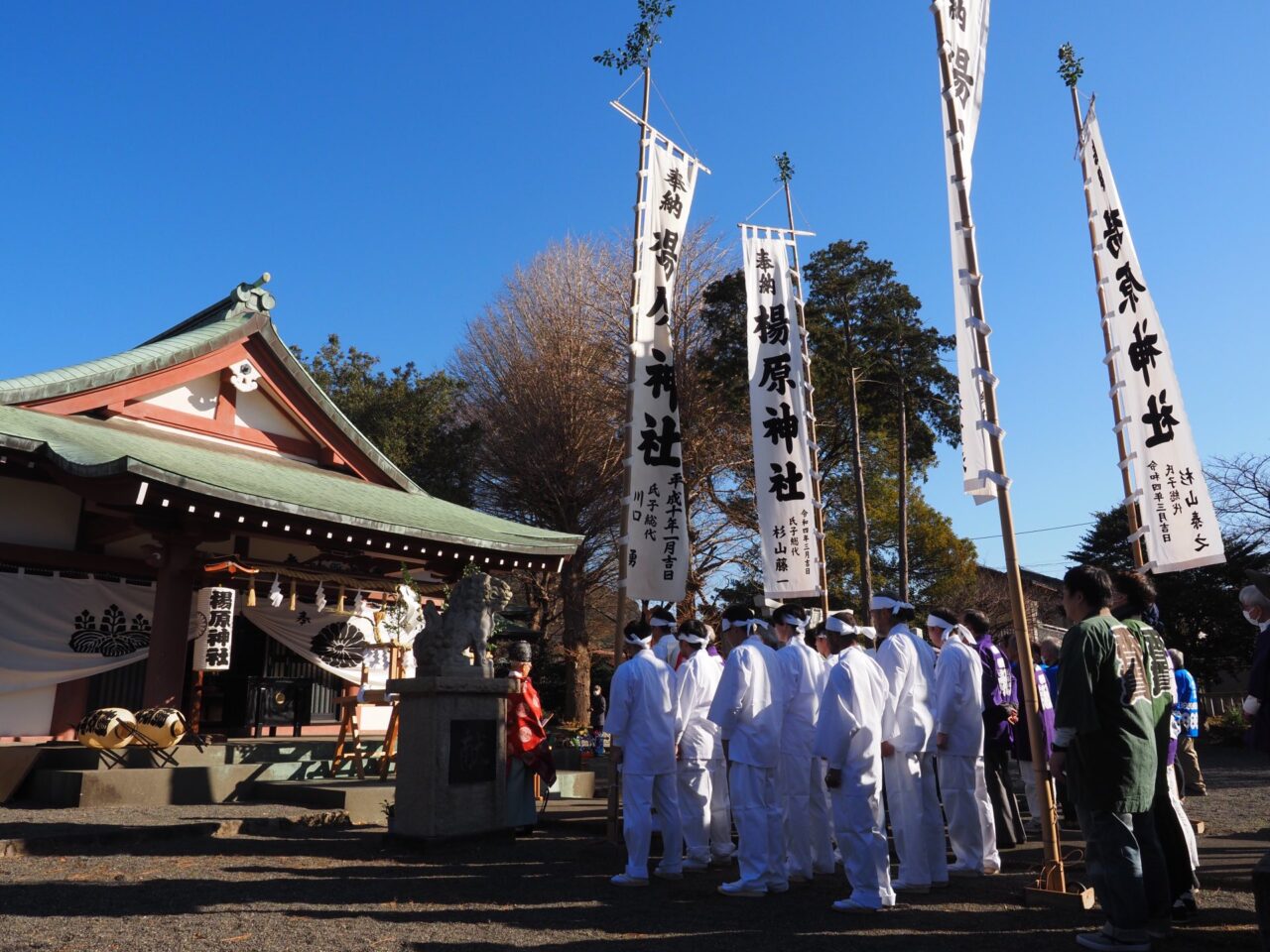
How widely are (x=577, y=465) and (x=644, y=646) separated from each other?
20968 mm

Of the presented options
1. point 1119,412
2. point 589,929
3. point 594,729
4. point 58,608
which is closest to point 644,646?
point 589,929

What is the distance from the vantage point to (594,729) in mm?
22859

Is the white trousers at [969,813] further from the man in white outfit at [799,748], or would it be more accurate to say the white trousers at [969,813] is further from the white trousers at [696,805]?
the white trousers at [696,805]

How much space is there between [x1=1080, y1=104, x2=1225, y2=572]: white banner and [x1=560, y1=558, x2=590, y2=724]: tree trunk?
18705 millimetres

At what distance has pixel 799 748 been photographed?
660 cm

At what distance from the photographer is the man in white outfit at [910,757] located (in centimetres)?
609

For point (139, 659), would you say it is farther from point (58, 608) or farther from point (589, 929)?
point (589, 929)

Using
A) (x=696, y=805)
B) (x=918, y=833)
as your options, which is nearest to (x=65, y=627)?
(x=696, y=805)

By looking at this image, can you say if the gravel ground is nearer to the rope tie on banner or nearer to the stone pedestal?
the stone pedestal

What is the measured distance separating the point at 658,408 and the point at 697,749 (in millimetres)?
3644

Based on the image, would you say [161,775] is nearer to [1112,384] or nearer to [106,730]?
[106,730]

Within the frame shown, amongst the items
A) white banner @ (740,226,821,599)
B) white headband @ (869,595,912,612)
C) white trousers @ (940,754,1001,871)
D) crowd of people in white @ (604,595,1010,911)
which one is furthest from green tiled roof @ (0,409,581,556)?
white trousers @ (940,754,1001,871)

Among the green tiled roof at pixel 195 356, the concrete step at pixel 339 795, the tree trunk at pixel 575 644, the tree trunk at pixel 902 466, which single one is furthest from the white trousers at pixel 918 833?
the tree trunk at pixel 575 644

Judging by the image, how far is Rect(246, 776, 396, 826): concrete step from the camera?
930 centimetres
